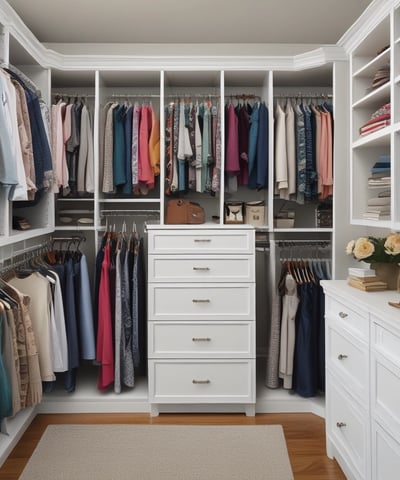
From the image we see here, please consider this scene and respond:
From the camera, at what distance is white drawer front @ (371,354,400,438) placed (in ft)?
6.00

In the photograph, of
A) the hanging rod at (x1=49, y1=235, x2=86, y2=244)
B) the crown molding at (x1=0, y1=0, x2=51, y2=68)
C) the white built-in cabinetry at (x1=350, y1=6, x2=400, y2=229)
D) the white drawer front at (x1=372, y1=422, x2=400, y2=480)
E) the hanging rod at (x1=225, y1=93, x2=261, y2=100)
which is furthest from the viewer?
the hanging rod at (x1=225, y1=93, x2=261, y2=100)

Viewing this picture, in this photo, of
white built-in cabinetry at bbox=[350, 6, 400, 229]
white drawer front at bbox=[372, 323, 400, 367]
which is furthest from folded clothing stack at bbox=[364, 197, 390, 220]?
white drawer front at bbox=[372, 323, 400, 367]

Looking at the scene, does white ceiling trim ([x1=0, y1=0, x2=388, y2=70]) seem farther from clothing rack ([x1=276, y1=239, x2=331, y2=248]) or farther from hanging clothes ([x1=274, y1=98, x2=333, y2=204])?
clothing rack ([x1=276, y1=239, x2=331, y2=248])

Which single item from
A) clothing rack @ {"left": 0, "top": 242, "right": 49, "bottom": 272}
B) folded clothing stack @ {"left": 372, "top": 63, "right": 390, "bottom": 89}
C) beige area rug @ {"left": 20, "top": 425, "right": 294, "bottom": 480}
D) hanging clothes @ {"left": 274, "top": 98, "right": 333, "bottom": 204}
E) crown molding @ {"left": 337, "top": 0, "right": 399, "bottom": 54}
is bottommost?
beige area rug @ {"left": 20, "top": 425, "right": 294, "bottom": 480}

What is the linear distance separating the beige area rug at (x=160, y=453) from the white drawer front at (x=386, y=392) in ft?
2.50

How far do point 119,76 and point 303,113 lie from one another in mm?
1399

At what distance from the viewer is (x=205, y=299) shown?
322 centimetres

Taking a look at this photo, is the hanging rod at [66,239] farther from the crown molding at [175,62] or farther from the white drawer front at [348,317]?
the white drawer front at [348,317]

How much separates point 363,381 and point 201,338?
1.28 meters

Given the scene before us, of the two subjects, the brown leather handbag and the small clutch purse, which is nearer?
the brown leather handbag

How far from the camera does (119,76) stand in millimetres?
3623

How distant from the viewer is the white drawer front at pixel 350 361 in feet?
7.03

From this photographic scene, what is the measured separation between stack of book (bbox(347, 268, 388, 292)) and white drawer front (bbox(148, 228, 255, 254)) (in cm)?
83

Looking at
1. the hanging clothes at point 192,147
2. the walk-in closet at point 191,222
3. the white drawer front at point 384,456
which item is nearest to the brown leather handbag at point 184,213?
the walk-in closet at point 191,222
